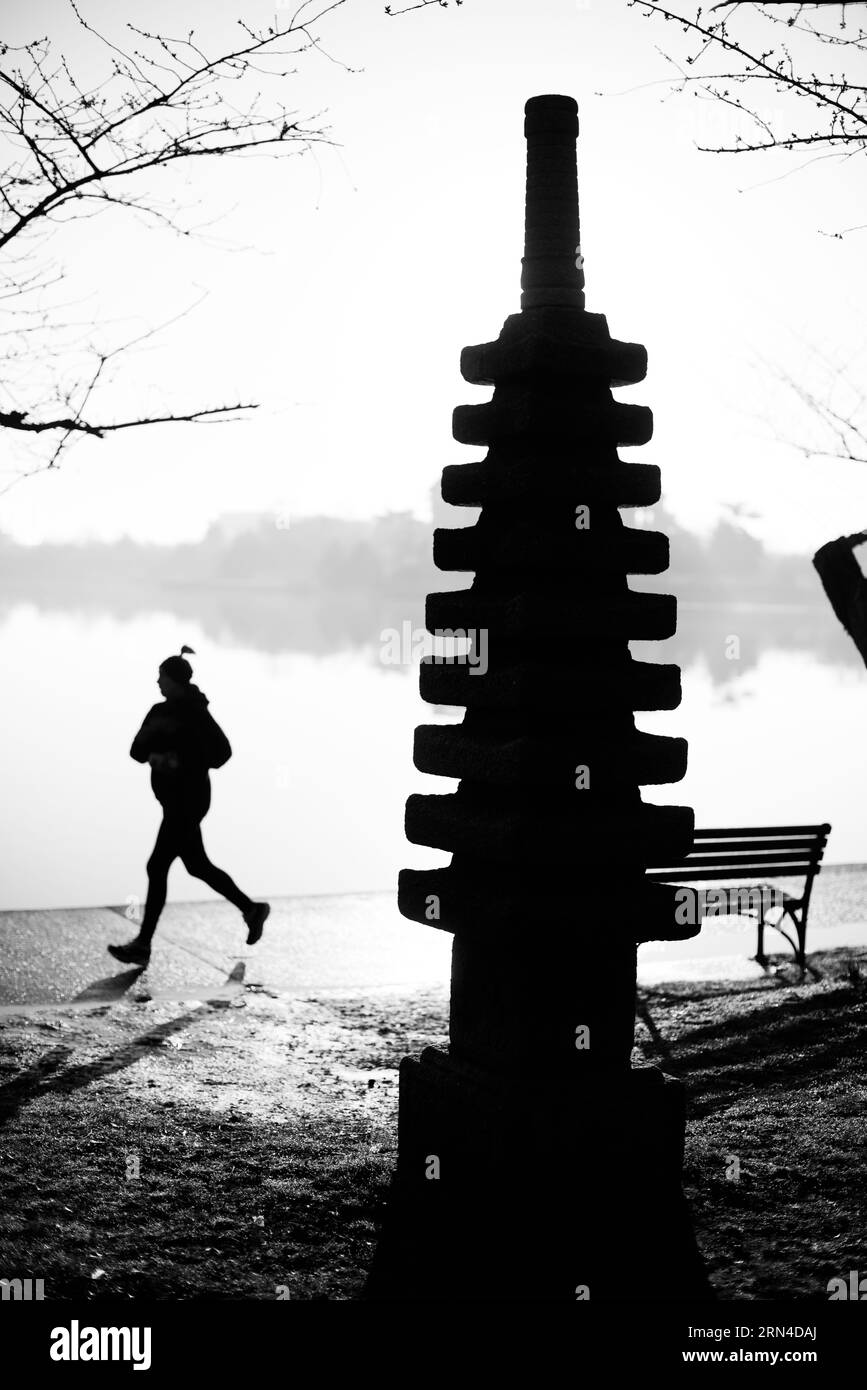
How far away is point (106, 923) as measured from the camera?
1165 cm

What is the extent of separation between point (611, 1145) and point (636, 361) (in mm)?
3305

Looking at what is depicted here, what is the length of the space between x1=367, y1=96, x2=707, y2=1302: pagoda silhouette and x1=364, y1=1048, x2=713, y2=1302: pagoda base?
1 cm

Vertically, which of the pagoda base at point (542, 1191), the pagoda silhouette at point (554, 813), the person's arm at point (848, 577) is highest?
the person's arm at point (848, 577)

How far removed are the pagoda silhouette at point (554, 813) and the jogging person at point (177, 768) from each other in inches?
176

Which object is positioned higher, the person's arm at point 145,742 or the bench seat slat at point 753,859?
the person's arm at point 145,742

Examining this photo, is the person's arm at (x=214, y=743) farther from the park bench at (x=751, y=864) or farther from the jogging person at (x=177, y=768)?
the park bench at (x=751, y=864)

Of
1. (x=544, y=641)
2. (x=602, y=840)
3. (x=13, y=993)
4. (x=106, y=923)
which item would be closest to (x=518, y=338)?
(x=544, y=641)

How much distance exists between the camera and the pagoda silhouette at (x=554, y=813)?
5.92 metres

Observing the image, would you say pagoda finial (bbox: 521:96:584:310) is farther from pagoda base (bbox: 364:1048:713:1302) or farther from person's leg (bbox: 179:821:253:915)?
person's leg (bbox: 179:821:253:915)

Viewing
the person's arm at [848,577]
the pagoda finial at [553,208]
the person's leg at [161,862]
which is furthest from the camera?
the person's arm at [848,577]

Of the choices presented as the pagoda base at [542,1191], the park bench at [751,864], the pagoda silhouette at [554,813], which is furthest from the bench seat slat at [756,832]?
the pagoda base at [542,1191]

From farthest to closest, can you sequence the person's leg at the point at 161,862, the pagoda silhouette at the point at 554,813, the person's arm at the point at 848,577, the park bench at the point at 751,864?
the person's arm at the point at 848,577 → the person's leg at the point at 161,862 → the park bench at the point at 751,864 → the pagoda silhouette at the point at 554,813

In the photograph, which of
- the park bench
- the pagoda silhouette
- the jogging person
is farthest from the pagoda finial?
the jogging person
